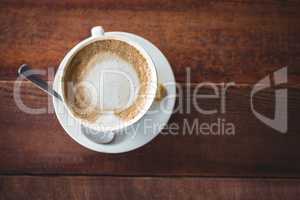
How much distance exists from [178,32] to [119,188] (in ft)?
1.14

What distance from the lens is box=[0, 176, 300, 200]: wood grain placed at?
847mm

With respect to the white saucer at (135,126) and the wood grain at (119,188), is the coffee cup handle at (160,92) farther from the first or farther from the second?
the wood grain at (119,188)

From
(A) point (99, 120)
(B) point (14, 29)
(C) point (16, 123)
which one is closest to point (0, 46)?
(B) point (14, 29)

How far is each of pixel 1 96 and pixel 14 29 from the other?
14 centimetres

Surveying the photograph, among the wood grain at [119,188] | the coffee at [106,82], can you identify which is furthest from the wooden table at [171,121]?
the coffee at [106,82]

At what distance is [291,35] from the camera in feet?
2.87

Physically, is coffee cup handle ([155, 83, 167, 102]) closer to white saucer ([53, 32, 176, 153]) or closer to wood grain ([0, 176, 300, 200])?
white saucer ([53, 32, 176, 153])

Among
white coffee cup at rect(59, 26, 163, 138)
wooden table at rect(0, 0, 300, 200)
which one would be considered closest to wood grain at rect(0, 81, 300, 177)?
wooden table at rect(0, 0, 300, 200)

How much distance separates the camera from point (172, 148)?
0.85 meters

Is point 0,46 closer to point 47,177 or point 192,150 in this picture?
point 47,177

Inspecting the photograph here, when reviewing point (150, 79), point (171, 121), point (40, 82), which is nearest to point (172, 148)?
point (171, 121)

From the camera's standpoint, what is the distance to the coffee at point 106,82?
29.8 inches

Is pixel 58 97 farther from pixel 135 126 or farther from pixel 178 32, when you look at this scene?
pixel 178 32

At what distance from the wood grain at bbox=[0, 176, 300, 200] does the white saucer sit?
91 millimetres
